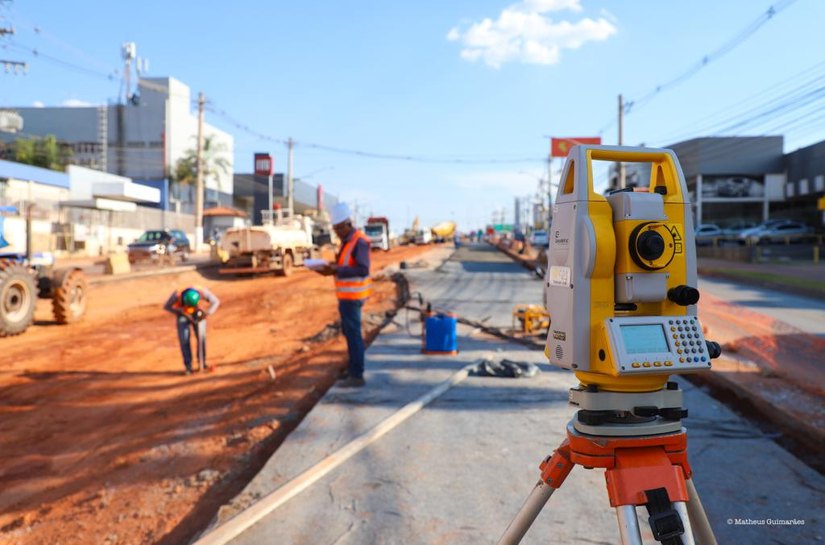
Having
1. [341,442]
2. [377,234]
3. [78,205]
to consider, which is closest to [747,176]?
[377,234]

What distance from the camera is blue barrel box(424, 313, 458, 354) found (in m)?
8.37

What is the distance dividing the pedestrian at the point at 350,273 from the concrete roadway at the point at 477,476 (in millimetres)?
592

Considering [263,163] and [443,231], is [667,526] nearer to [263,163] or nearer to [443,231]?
[263,163]

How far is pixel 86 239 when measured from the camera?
33812 millimetres

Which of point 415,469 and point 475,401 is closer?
point 415,469

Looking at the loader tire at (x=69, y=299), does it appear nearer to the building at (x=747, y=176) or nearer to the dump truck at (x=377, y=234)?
the dump truck at (x=377, y=234)

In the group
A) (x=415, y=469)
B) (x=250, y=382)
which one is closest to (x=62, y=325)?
(x=250, y=382)

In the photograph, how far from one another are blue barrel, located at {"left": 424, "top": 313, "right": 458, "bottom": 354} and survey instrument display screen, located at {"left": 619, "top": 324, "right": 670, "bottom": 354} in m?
6.34

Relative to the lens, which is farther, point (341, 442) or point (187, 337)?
point (187, 337)

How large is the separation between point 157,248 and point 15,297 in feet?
55.6

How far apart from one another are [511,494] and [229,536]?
64.0 inches

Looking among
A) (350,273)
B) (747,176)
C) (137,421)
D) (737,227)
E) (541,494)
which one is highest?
(747,176)

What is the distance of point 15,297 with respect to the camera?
39.1 ft

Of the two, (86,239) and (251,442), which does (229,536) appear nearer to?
(251,442)
